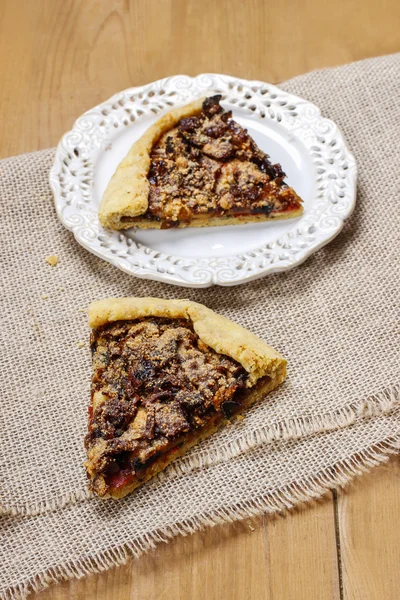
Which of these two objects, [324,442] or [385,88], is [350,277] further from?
[385,88]

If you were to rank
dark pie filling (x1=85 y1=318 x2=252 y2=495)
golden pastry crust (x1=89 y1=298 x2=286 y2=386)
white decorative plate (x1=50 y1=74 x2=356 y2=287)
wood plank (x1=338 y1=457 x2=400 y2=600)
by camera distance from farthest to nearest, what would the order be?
1. white decorative plate (x1=50 y1=74 x2=356 y2=287)
2. golden pastry crust (x1=89 y1=298 x2=286 y2=386)
3. dark pie filling (x1=85 y1=318 x2=252 y2=495)
4. wood plank (x1=338 y1=457 x2=400 y2=600)

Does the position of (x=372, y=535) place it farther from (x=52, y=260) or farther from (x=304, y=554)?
(x=52, y=260)

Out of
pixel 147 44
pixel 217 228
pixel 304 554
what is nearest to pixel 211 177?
pixel 217 228

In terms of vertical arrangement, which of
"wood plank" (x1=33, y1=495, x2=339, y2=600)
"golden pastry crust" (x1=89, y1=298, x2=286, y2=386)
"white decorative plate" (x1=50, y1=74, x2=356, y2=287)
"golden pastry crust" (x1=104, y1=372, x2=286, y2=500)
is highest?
"white decorative plate" (x1=50, y1=74, x2=356, y2=287)

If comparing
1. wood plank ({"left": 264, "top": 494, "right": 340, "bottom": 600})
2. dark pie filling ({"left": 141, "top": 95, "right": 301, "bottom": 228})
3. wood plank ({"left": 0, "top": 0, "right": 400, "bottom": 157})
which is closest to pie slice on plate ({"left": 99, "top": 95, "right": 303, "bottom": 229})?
dark pie filling ({"left": 141, "top": 95, "right": 301, "bottom": 228})

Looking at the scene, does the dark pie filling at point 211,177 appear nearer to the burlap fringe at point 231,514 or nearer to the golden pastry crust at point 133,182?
the golden pastry crust at point 133,182

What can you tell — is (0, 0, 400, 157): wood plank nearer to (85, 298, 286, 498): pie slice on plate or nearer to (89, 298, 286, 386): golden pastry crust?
(89, 298, 286, 386): golden pastry crust
